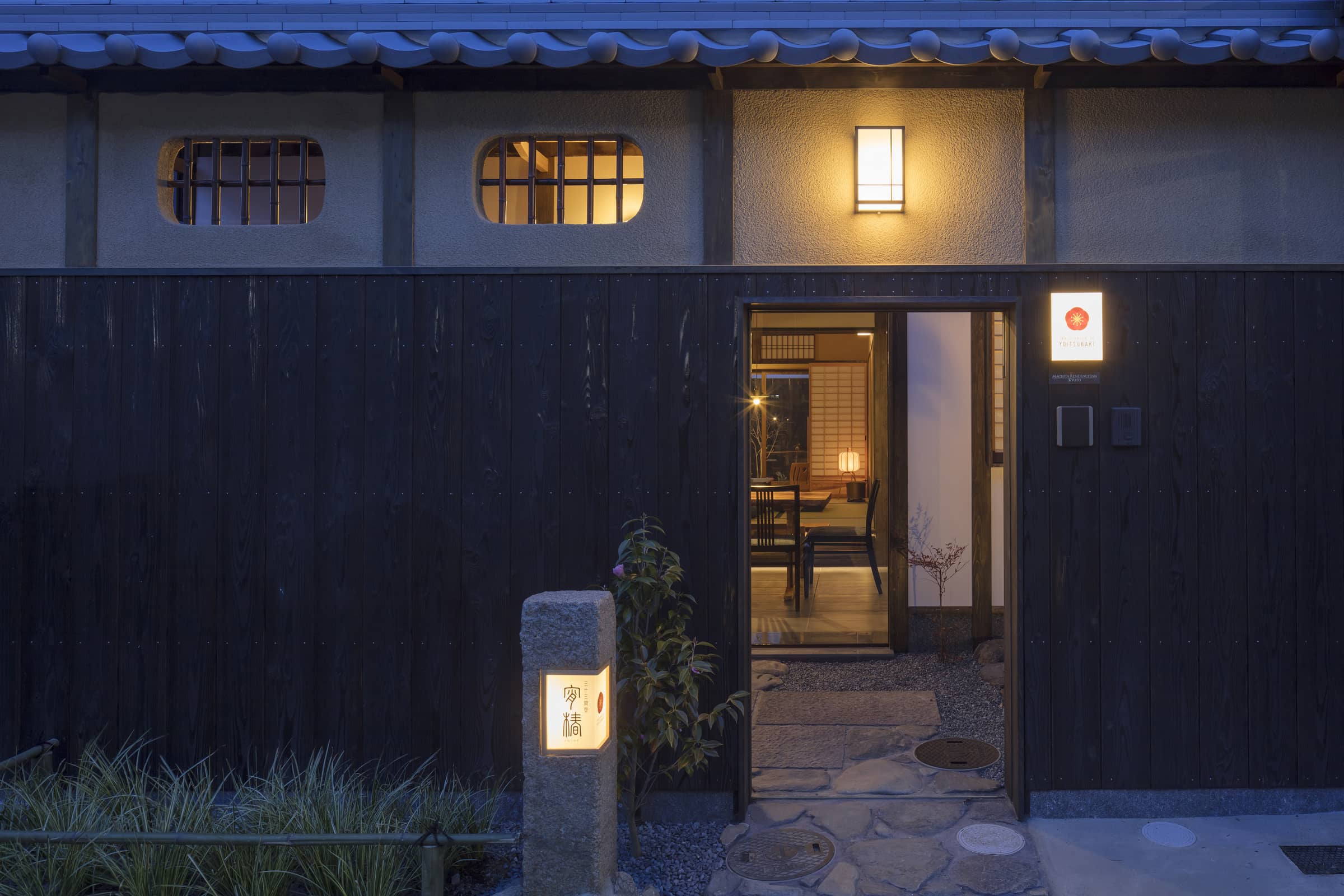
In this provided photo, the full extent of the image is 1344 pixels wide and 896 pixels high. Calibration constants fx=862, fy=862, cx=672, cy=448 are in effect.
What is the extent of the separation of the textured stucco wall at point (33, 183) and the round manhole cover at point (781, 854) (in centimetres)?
414

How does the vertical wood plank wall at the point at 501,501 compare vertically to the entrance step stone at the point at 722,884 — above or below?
above

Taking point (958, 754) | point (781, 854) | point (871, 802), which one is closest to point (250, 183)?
point (781, 854)

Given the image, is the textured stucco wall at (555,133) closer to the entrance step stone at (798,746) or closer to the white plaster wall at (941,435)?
the entrance step stone at (798,746)

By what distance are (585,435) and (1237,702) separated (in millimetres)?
3183

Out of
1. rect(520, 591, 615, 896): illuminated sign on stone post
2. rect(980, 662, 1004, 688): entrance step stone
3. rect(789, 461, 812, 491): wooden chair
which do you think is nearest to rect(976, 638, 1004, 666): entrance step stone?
rect(980, 662, 1004, 688): entrance step stone

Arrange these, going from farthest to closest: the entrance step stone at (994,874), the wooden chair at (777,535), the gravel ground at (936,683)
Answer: the wooden chair at (777,535) < the gravel ground at (936,683) < the entrance step stone at (994,874)

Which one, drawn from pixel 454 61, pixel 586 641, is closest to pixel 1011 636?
pixel 586 641

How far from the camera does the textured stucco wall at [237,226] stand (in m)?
4.05

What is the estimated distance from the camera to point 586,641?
3.06 m

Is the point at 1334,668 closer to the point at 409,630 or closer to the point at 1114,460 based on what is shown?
the point at 1114,460

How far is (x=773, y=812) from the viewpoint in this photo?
399cm

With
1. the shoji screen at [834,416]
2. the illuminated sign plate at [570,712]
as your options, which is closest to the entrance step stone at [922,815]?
the illuminated sign plate at [570,712]

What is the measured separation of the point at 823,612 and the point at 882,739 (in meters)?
2.98

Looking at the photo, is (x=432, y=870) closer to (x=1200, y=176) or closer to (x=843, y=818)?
(x=843, y=818)
